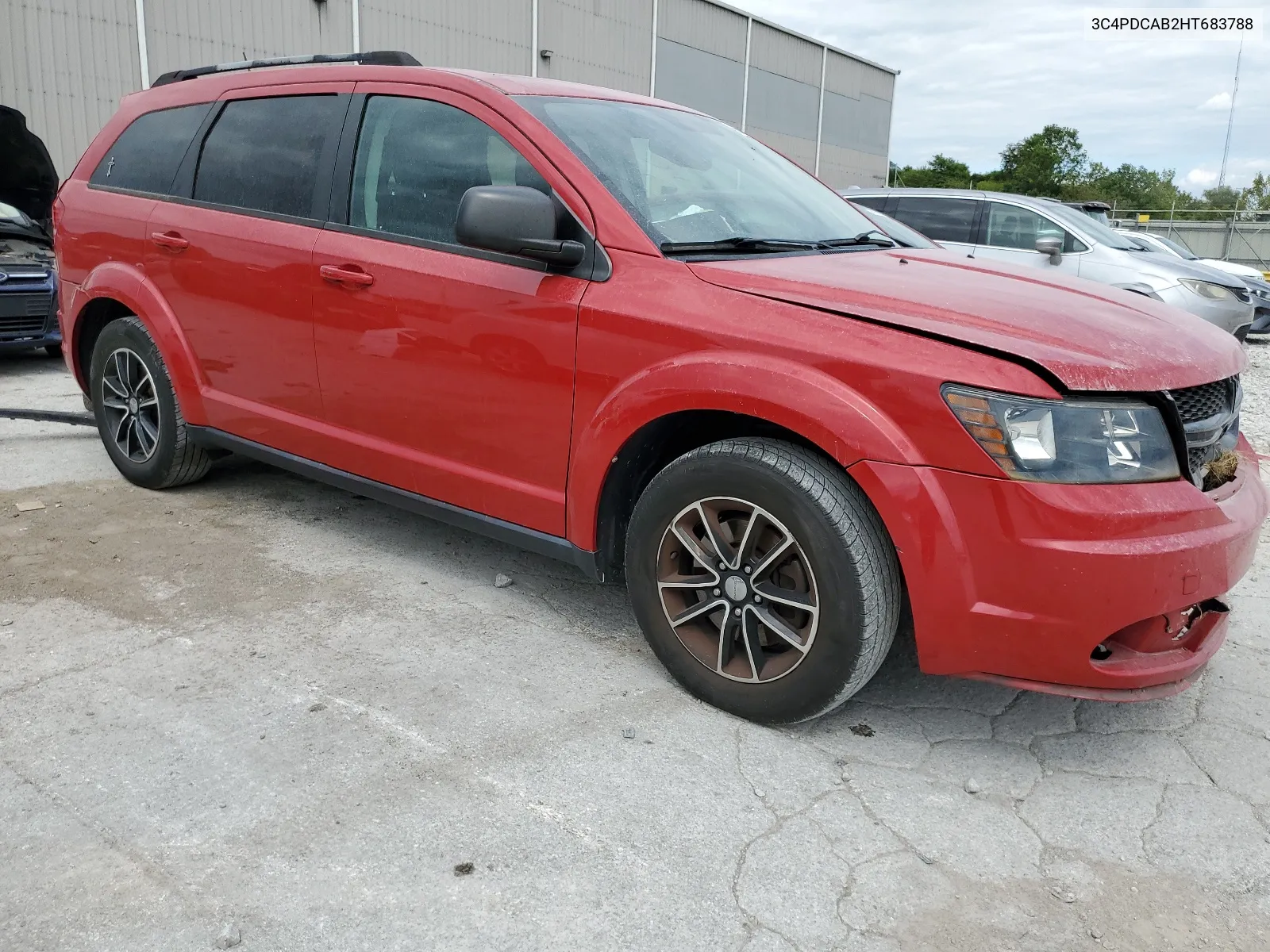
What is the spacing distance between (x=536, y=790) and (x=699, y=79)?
2706 centimetres

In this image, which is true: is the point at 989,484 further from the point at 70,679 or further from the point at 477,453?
the point at 70,679

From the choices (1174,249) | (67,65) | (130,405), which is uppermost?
(67,65)

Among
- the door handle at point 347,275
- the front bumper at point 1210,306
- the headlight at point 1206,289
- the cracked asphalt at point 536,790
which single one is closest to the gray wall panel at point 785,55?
the headlight at point 1206,289

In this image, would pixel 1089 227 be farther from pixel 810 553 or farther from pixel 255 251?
pixel 810 553

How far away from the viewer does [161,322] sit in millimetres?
4312

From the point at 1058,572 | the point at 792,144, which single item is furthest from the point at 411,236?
the point at 792,144

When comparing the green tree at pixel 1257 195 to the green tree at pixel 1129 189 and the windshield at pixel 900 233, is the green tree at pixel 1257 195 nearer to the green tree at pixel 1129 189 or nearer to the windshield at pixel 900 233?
the green tree at pixel 1129 189

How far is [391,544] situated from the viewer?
13.7 feet

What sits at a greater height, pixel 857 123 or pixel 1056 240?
pixel 857 123

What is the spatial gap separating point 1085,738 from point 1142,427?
99cm

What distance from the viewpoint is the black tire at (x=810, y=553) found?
2547 millimetres

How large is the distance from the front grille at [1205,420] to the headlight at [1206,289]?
27.9ft

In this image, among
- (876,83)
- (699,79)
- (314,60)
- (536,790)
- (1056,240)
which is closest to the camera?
(536,790)

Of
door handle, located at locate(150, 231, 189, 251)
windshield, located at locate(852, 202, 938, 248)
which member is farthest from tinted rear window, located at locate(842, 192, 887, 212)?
door handle, located at locate(150, 231, 189, 251)
